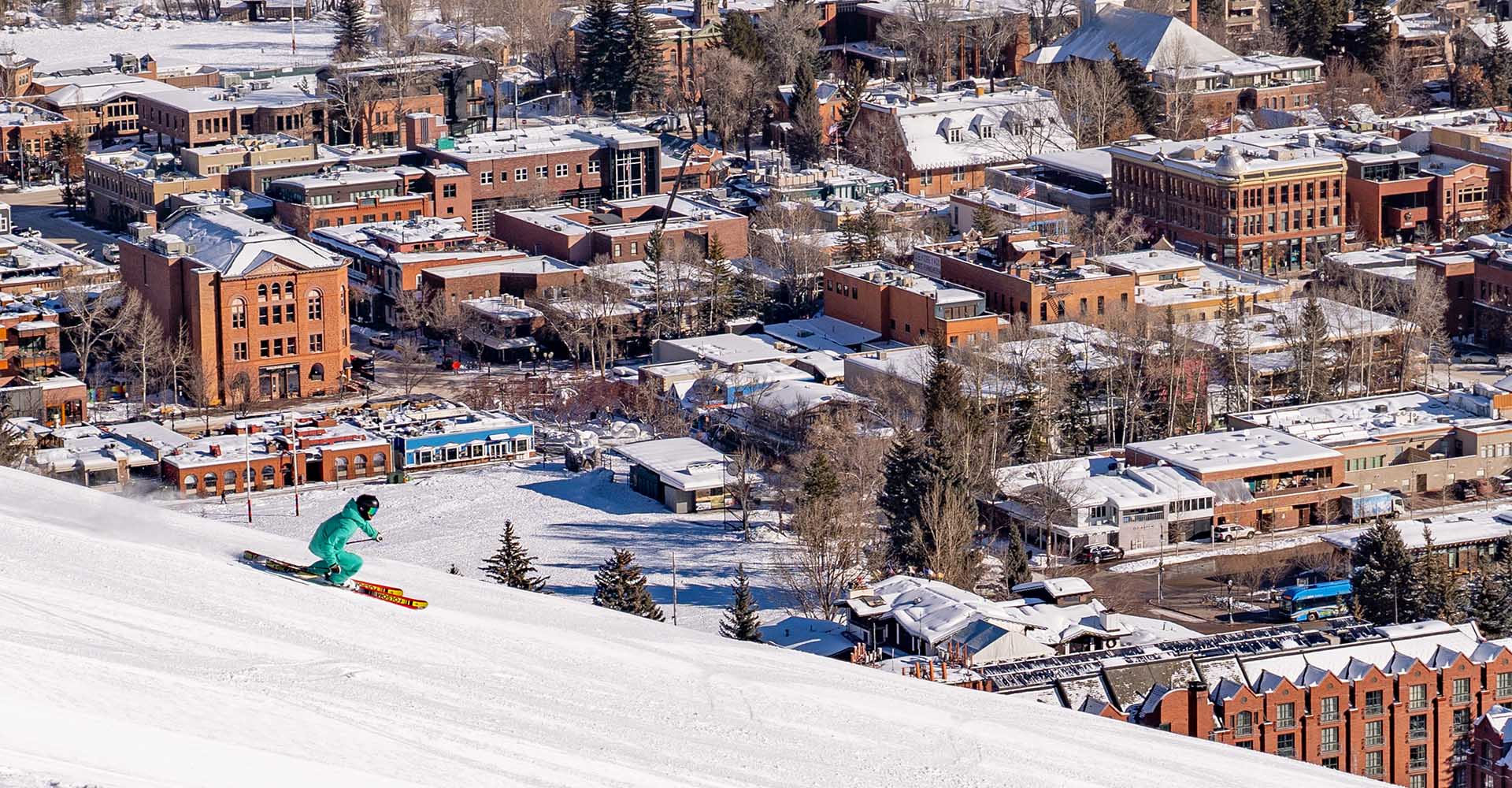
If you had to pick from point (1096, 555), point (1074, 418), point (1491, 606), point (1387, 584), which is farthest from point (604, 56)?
point (1491, 606)

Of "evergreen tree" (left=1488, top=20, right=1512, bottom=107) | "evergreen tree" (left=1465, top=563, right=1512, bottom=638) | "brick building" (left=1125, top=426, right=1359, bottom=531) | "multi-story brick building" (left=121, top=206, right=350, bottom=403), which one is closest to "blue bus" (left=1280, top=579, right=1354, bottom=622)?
"evergreen tree" (left=1465, top=563, right=1512, bottom=638)

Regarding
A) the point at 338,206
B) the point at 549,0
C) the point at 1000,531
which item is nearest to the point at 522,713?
the point at 1000,531

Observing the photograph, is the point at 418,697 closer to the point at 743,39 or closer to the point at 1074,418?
the point at 1074,418

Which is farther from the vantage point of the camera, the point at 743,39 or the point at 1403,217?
the point at 743,39

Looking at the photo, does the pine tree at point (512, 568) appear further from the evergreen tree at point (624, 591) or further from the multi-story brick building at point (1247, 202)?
the multi-story brick building at point (1247, 202)

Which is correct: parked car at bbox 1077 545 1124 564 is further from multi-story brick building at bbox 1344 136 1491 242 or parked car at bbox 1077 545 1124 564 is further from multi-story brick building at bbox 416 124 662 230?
multi-story brick building at bbox 416 124 662 230

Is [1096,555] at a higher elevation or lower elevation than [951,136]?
lower

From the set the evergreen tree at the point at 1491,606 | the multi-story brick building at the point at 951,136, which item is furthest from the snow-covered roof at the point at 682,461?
the multi-story brick building at the point at 951,136
